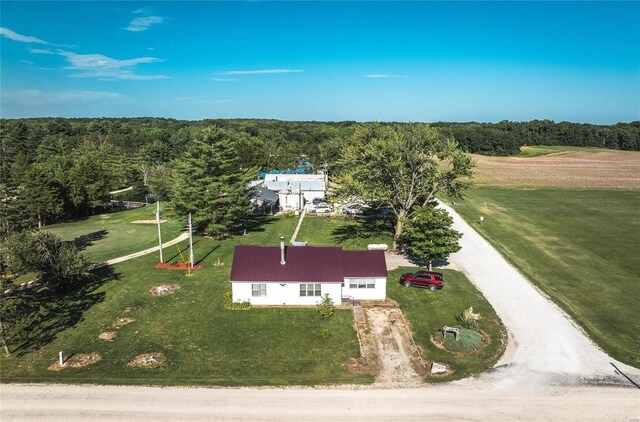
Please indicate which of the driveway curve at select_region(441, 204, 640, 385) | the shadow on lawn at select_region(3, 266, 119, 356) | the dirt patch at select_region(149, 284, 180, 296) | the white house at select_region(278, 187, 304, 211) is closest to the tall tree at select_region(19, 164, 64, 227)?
the shadow on lawn at select_region(3, 266, 119, 356)

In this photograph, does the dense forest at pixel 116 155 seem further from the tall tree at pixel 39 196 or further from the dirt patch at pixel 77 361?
the dirt patch at pixel 77 361

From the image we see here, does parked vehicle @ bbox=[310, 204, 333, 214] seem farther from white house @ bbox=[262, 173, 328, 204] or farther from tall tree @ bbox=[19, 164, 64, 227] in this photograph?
tall tree @ bbox=[19, 164, 64, 227]

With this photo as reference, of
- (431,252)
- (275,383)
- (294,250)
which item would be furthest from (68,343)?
(431,252)

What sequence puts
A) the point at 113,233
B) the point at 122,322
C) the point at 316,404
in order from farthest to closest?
the point at 113,233 < the point at 122,322 < the point at 316,404

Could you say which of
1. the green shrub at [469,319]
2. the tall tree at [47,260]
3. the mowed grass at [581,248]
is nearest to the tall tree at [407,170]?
the mowed grass at [581,248]

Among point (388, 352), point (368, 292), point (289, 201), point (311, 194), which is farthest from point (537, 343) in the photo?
point (311, 194)

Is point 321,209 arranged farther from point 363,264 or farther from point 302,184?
point 363,264
